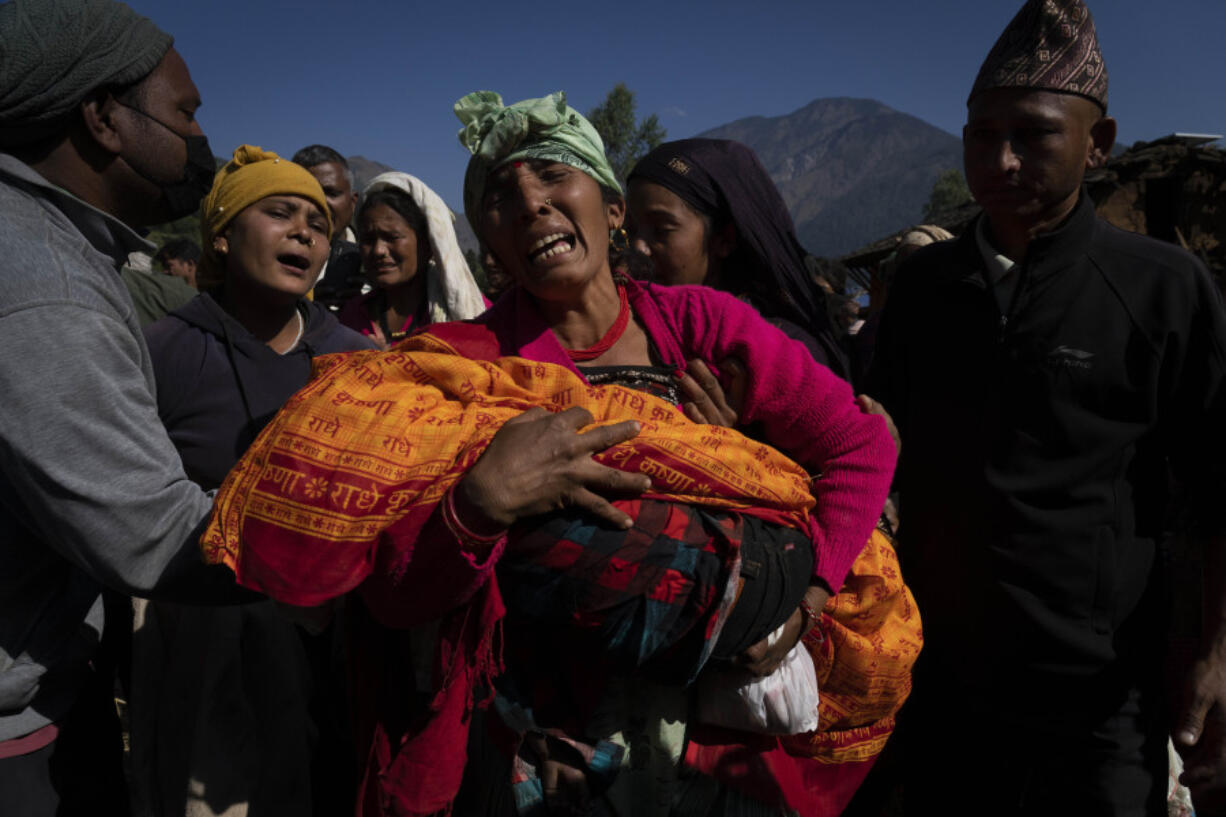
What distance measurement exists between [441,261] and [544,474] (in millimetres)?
3303

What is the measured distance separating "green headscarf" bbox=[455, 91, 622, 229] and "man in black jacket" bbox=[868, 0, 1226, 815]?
51.0 inches

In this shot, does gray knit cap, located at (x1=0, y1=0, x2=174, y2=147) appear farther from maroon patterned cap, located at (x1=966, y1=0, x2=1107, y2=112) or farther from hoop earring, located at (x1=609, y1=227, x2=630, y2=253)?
maroon patterned cap, located at (x1=966, y1=0, x2=1107, y2=112)

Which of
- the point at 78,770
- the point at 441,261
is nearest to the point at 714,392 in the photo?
the point at 78,770

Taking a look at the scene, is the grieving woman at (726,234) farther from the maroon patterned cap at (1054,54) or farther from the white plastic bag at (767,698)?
the white plastic bag at (767,698)

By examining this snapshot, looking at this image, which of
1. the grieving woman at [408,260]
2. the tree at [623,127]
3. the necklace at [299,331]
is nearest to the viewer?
the necklace at [299,331]

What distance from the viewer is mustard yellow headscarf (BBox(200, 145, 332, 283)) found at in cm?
276

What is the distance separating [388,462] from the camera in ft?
4.50

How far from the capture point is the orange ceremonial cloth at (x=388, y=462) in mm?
1343

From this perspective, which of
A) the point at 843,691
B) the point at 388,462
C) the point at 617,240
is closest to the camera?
the point at 388,462

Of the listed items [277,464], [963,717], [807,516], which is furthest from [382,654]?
[963,717]

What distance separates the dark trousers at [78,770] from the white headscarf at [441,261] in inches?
108

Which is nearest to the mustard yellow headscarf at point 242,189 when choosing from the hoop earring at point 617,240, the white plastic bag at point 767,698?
the hoop earring at point 617,240

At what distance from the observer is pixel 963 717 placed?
239 centimetres

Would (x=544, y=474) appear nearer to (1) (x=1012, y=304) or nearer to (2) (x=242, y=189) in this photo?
(1) (x=1012, y=304)
